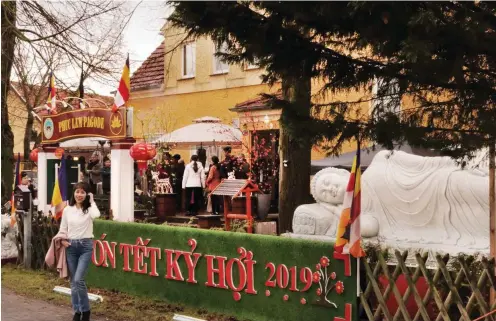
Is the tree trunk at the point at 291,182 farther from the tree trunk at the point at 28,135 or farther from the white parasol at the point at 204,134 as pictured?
the tree trunk at the point at 28,135

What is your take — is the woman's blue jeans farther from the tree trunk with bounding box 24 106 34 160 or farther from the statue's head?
the tree trunk with bounding box 24 106 34 160

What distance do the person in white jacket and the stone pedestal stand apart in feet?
14.0

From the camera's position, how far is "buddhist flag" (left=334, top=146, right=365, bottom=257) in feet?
23.6

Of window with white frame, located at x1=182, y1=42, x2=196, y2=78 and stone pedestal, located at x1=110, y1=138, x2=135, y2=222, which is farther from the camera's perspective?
window with white frame, located at x1=182, y1=42, x2=196, y2=78

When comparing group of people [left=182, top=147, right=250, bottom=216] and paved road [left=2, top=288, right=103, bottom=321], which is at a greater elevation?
group of people [left=182, top=147, right=250, bottom=216]

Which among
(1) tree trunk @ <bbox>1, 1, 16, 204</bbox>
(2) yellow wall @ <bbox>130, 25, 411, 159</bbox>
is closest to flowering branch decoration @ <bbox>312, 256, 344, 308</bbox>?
(1) tree trunk @ <bbox>1, 1, 16, 204</bbox>

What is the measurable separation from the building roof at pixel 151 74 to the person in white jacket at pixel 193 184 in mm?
10321

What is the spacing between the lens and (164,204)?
1633cm

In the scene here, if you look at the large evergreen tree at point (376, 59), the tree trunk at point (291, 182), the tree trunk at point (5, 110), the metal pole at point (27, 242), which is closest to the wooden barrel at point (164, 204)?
the metal pole at point (27, 242)

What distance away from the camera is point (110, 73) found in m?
19.2

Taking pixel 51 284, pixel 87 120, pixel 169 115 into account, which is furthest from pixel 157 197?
pixel 169 115

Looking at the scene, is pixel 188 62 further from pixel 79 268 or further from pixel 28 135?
pixel 79 268

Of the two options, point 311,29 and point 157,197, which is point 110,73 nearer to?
point 157,197

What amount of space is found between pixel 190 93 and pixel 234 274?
16.9 metres
